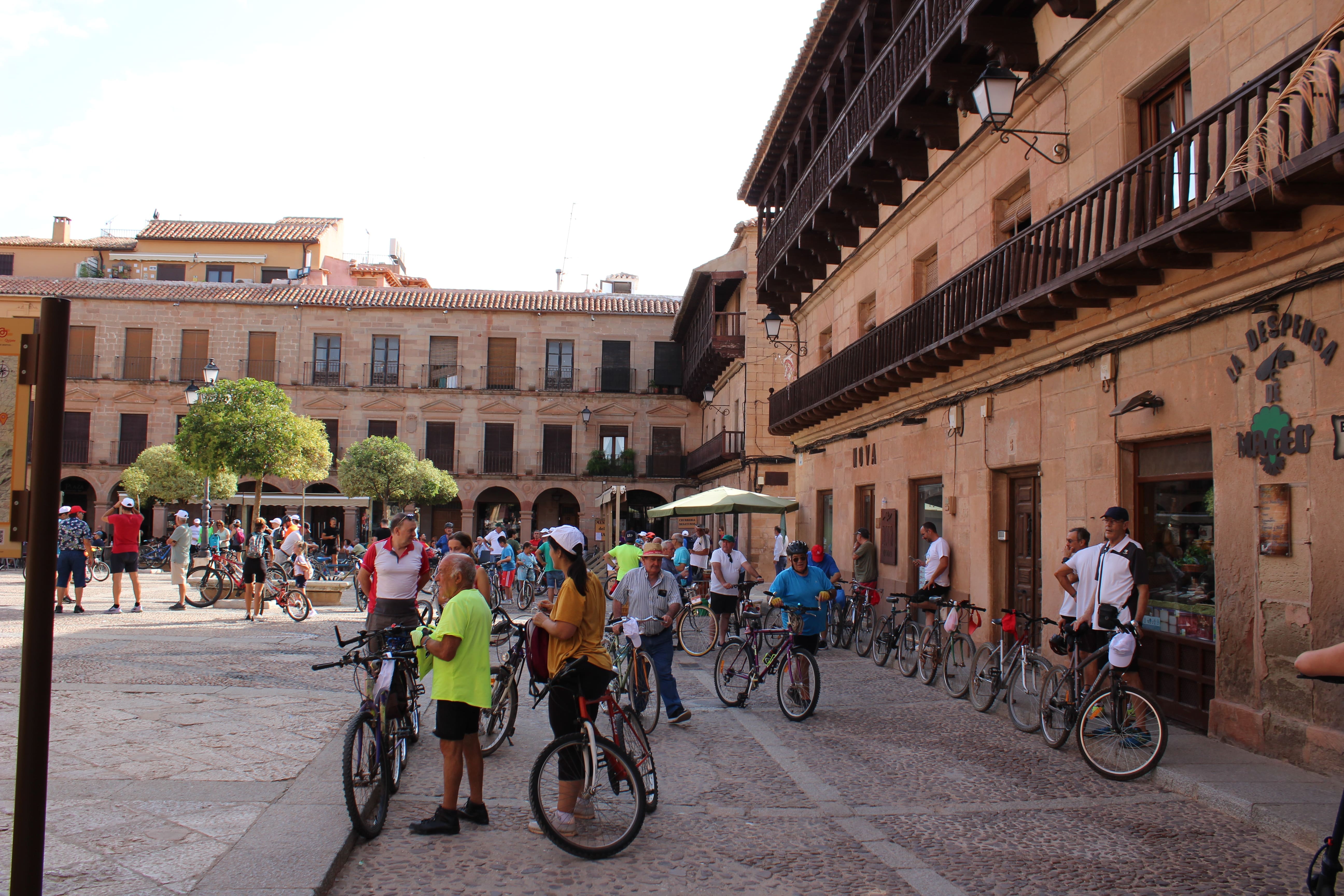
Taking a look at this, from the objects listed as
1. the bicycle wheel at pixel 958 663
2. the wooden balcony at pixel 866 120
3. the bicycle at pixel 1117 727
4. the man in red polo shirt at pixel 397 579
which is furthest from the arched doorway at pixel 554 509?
the bicycle at pixel 1117 727

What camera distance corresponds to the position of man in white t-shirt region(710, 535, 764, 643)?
491 inches

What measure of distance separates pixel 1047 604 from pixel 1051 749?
3.12 m

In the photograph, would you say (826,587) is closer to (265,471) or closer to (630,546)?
(630,546)

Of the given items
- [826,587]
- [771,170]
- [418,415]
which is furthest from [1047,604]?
[418,415]

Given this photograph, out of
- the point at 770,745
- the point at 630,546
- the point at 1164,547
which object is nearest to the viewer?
the point at 770,745

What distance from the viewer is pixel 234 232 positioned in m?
47.1

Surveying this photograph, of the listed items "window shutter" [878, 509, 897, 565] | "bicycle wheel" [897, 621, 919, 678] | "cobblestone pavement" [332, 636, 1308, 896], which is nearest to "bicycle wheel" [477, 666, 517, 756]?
"cobblestone pavement" [332, 636, 1308, 896]

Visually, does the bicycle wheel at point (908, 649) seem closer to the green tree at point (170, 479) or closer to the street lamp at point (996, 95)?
the street lamp at point (996, 95)

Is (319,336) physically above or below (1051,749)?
above

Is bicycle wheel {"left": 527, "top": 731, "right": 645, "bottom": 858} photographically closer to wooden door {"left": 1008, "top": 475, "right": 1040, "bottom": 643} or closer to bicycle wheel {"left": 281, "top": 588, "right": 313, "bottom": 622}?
wooden door {"left": 1008, "top": 475, "right": 1040, "bottom": 643}

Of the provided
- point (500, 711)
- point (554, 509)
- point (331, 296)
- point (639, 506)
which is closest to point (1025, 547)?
point (500, 711)

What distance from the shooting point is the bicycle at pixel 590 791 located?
4914mm

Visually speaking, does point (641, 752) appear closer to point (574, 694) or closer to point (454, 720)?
point (574, 694)

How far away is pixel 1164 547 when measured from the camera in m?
8.77
